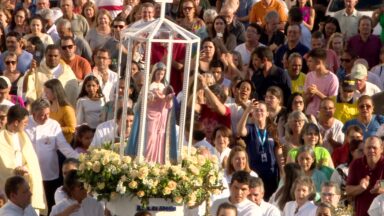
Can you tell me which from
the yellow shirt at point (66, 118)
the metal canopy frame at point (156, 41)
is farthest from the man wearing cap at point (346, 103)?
the metal canopy frame at point (156, 41)

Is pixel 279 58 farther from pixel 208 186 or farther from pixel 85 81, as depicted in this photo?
pixel 208 186

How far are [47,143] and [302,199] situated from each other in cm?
371

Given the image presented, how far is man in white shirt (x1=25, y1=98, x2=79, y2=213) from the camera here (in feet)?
83.3

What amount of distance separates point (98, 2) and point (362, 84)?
6.30 meters

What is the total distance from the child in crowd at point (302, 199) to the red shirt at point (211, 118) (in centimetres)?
286

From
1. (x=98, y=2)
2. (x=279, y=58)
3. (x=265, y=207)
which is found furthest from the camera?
(x=98, y=2)

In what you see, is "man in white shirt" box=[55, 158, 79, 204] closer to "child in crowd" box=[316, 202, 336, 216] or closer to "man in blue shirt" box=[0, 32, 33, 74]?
"child in crowd" box=[316, 202, 336, 216]

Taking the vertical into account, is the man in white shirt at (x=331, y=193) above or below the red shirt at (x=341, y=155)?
above

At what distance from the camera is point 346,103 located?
27.4m

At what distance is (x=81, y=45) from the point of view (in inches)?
1172

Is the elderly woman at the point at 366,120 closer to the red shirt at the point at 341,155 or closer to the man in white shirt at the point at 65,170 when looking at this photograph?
the red shirt at the point at 341,155

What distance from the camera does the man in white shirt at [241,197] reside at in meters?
22.9

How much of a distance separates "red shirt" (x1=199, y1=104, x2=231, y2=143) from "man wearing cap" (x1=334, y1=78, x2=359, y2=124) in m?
1.68

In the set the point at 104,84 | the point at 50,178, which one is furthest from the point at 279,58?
the point at 50,178
